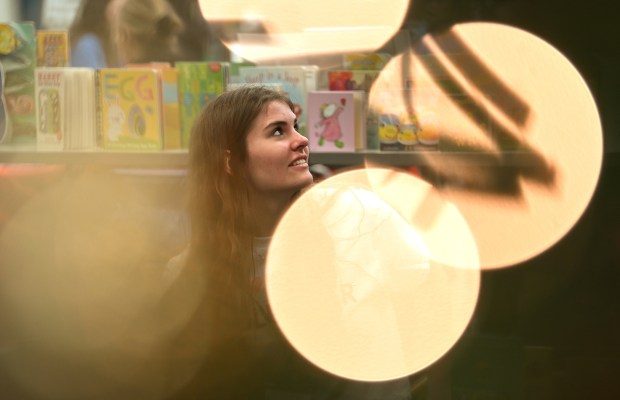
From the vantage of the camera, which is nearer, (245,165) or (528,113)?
(245,165)

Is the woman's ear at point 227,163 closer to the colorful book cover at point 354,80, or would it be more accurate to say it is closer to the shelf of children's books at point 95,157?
the shelf of children's books at point 95,157

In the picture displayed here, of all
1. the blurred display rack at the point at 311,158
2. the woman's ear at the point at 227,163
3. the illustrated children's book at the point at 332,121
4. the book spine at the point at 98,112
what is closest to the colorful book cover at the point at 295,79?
the illustrated children's book at the point at 332,121

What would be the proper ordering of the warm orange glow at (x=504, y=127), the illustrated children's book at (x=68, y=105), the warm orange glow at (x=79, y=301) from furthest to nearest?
the warm orange glow at (x=79, y=301) → the illustrated children's book at (x=68, y=105) → the warm orange glow at (x=504, y=127)

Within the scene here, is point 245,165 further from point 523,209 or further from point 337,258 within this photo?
point 523,209

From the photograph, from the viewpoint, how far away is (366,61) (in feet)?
6.62

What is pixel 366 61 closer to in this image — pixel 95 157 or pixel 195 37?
pixel 195 37

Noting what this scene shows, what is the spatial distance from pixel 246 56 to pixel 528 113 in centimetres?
81

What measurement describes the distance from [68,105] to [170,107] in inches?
12.9

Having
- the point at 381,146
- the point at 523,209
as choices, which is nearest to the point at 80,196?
the point at 381,146

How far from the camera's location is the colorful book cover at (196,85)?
207cm

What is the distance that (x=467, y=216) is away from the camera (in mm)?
2209

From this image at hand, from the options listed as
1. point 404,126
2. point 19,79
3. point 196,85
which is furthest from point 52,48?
point 404,126

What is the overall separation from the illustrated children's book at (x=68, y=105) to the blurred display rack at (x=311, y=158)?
0.04m

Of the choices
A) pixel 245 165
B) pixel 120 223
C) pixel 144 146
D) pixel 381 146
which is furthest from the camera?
pixel 120 223
